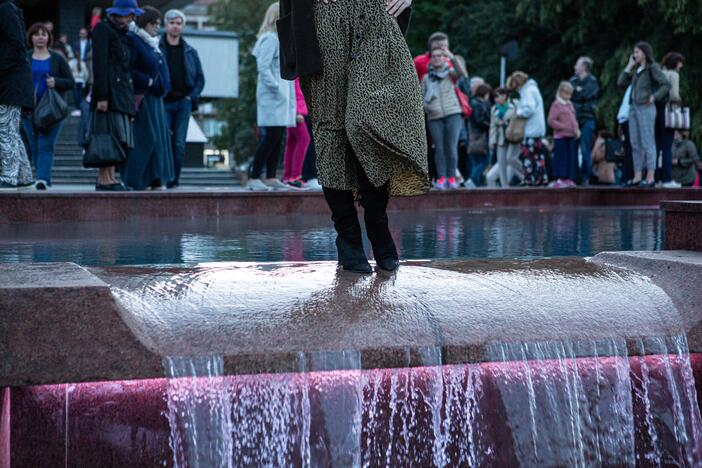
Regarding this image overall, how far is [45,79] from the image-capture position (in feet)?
38.4

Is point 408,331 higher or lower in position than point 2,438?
higher

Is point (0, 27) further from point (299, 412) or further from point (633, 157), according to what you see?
point (633, 157)

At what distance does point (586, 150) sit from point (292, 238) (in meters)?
11.5

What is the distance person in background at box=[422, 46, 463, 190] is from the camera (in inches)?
516

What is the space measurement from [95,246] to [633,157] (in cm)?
1065

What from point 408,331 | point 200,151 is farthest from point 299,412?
point 200,151

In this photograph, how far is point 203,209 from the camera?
1087 centimetres

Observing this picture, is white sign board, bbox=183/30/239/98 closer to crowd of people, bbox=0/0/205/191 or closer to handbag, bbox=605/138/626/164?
handbag, bbox=605/138/626/164

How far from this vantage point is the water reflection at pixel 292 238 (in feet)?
19.4

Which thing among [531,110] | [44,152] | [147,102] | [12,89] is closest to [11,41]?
[12,89]

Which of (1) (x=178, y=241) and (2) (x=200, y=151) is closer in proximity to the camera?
(1) (x=178, y=241)

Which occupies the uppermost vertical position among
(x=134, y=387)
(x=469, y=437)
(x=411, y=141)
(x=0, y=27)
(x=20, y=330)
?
(x=0, y=27)

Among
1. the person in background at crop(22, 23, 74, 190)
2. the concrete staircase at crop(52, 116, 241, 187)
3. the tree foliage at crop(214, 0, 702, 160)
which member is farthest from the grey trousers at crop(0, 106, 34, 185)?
the tree foliage at crop(214, 0, 702, 160)

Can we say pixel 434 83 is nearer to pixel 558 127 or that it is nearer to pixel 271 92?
pixel 271 92
